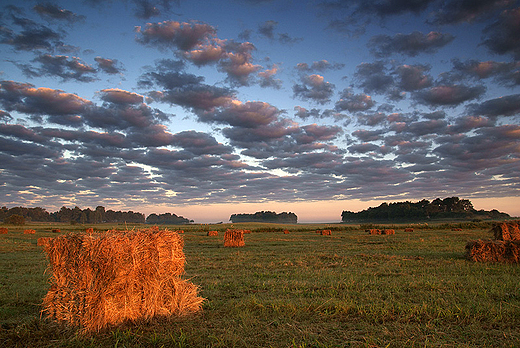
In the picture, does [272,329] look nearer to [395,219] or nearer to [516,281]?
[516,281]

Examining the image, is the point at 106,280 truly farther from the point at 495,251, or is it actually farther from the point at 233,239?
the point at 233,239

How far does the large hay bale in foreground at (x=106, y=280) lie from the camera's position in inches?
254

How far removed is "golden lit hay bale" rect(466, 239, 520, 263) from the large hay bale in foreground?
14896 millimetres

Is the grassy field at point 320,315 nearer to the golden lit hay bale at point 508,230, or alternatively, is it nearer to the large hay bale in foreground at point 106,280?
the large hay bale in foreground at point 106,280

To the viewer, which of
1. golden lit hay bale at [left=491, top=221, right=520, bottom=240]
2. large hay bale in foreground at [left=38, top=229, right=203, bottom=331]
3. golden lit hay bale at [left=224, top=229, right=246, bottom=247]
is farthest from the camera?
golden lit hay bale at [left=224, top=229, right=246, bottom=247]

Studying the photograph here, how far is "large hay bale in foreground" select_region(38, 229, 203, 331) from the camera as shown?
6.45 meters

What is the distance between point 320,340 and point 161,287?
3932 millimetres

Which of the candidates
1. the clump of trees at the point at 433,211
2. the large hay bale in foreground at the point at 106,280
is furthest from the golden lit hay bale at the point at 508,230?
the clump of trees at the point at 433,211

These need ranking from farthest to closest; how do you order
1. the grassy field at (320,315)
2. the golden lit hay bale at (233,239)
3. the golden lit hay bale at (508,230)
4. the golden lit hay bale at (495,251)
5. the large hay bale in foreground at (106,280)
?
the golden lit hay bale at (233,239), the golden lit hay bale at (508,230), the golden lit hay bale at (495,251), the large hay bale in foreground at (106,280), the grassy field at (320,315)

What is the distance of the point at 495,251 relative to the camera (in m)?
14.8

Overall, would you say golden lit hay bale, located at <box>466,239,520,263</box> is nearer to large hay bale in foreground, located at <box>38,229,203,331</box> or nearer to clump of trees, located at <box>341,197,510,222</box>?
large hay bale in foreground, located at <box>38,229,203,331</box>

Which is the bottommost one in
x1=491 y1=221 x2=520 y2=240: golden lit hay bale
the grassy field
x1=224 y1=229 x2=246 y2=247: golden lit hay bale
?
the grassy field

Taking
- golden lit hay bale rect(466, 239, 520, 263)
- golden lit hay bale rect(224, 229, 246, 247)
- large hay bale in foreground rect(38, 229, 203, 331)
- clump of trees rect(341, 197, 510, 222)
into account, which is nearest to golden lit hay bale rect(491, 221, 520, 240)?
golden lit hay bale rect(466, 239, 520, 263)

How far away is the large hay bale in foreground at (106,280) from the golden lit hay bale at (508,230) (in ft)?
72.5
